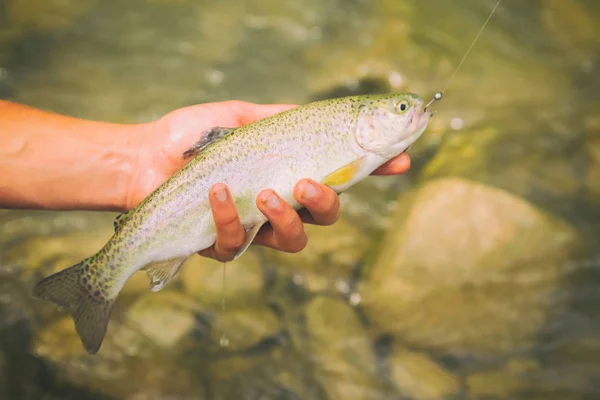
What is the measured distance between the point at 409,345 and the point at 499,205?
5.27ft

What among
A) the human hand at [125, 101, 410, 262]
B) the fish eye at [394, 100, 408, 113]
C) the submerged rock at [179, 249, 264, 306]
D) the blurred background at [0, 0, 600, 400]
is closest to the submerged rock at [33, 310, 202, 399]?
the blurred background at [0, 0, 600, 400]

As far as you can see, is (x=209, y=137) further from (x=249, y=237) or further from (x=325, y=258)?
(x=325, y=258)

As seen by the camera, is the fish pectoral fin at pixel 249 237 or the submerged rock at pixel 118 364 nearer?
the fish pectoral fin at pixel 249 237

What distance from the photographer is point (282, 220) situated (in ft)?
10.2

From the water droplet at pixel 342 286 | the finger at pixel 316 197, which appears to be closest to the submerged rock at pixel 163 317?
the water droplet at pixel 342 286

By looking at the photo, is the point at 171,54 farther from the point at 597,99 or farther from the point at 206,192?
the point at 597,99

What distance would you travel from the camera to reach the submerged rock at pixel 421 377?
4.49 m

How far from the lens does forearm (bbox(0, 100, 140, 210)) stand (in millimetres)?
3672

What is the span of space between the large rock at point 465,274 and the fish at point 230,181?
74.8 inches

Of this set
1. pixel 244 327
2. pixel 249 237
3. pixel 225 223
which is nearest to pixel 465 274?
pixel 244 327

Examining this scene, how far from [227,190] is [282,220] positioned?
39 centimetres

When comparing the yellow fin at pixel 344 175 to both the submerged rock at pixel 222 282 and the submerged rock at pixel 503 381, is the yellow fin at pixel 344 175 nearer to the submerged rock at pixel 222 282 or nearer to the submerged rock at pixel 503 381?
the submerged rock at pixel 222 282

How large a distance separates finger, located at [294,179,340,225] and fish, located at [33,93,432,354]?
0.09 metres

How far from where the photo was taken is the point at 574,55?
7.89 metres
